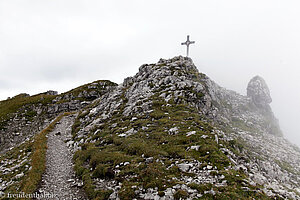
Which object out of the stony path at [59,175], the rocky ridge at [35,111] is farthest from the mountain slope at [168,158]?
the rocky ridge at [35,111]

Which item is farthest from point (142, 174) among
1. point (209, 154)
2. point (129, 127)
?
point (129, 127)

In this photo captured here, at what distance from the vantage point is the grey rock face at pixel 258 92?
380 feet

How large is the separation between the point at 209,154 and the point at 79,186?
1276 centimetres

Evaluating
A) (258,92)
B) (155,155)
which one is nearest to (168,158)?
(155,155)

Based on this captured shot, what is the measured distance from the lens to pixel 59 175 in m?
18.1

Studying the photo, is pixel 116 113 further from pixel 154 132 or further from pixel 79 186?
pixel 79 186

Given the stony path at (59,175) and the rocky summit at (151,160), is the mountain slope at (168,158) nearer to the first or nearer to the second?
the rocky summit at (151,160)

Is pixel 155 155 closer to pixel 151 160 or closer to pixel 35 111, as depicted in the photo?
pixel 151 160

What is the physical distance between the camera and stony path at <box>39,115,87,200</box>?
1475 centimetres

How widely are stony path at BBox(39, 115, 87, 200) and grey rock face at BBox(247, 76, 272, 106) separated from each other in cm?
12386

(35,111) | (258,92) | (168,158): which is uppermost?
(258,92)

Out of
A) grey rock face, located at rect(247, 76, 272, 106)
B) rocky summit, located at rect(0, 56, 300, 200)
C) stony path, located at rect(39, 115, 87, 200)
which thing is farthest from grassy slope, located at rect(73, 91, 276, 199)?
grey rock face, located at rect(247, 76, 272, 106)

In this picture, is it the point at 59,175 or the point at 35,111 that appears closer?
the point at 59,175

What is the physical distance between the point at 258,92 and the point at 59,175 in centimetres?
13571
